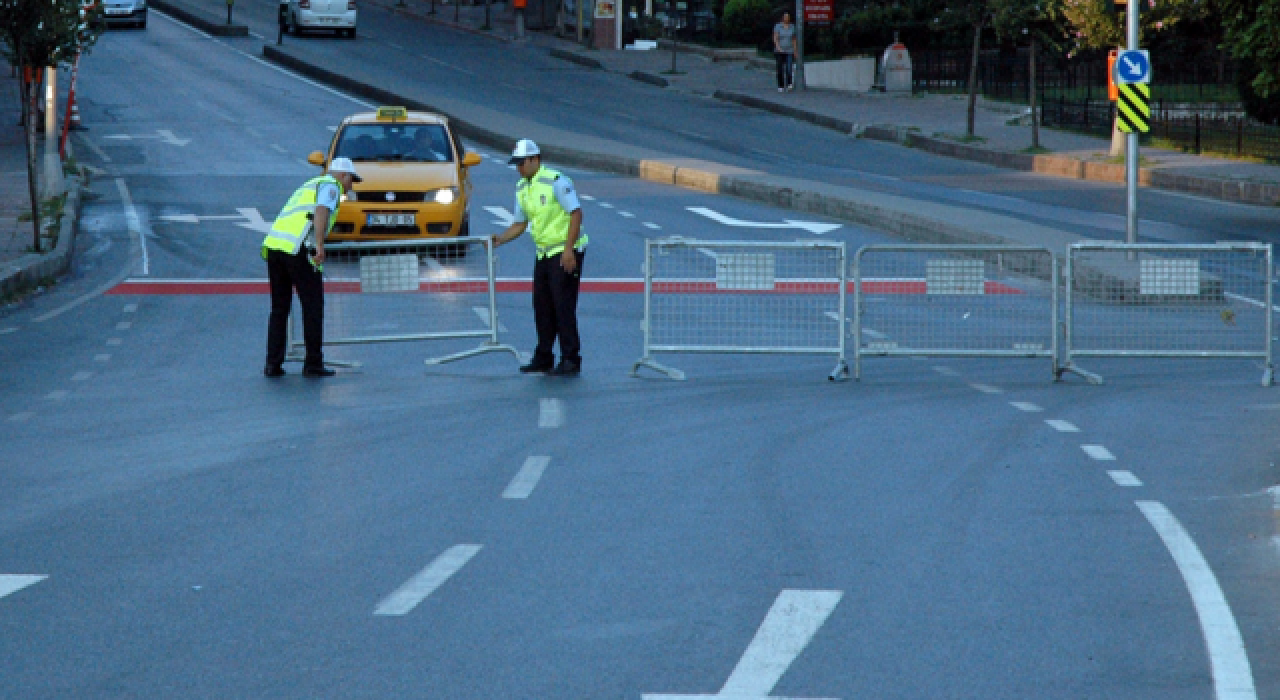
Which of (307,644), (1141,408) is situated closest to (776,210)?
(1141,408)

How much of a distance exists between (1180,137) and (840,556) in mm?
29605

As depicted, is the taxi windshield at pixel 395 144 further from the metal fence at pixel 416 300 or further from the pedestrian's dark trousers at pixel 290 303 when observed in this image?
the pedestrian's dark trousers at pixel 290 303

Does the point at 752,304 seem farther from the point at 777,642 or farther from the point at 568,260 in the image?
the point at 777,642

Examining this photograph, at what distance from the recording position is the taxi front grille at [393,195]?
874 inches

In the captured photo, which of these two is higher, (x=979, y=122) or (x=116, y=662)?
(x=979, y=122)

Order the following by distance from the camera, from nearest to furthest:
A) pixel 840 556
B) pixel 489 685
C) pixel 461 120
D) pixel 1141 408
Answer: pixel 489 685 < pixel 840 556 < pixel 1141 408 < pixel 461 120

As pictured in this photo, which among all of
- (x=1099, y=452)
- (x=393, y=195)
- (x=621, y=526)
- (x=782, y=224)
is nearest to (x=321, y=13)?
(x=782, y=224)

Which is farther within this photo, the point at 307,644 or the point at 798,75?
the point at 798,75

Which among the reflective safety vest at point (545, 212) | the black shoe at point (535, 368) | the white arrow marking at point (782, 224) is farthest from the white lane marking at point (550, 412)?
the white arrow marking at point (782, 224)

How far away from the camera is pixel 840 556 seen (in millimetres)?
8211

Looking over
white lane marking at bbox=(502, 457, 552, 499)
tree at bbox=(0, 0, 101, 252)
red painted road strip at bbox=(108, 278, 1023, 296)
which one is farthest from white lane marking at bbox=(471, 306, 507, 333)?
tree at bbox=(0, 0, 101, 252)

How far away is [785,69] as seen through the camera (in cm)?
5038

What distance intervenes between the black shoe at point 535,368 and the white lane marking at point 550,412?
1298mm

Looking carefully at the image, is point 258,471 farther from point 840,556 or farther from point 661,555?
point 840,556
